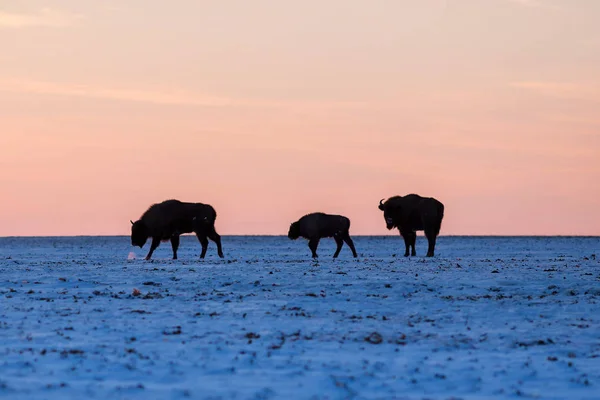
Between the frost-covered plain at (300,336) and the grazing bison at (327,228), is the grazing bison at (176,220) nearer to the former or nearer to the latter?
the grazing bison at (327,228)

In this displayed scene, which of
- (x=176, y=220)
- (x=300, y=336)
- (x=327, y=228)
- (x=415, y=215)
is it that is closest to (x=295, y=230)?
(x=327, y=228)

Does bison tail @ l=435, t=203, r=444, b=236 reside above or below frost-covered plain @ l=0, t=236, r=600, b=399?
above

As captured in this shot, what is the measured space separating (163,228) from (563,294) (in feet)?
67.3

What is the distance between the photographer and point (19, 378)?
12.3 meters

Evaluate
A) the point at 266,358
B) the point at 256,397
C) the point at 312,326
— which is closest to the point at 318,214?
the point at 312,326

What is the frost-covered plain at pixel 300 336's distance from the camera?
1205 centimetres

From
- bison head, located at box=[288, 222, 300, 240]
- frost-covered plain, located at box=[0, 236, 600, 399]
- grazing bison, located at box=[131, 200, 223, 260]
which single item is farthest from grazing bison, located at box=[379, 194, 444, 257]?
frost-covered plain, located at box=[0, 236, 600, 399]

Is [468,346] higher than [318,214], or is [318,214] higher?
[318,214]

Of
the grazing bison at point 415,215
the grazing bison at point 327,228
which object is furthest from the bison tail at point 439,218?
the grazing bison at point 327,228

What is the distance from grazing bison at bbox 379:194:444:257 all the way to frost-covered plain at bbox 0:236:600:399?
44.5 feet

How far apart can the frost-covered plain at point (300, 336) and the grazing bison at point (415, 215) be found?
44.5ft

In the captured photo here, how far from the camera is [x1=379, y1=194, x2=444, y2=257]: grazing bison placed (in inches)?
1661

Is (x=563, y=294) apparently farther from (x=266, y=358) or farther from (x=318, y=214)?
(x=318, y=214)

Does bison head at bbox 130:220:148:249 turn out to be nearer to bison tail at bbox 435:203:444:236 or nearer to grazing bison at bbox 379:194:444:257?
grazing bison at bbox 379:194:444:257
